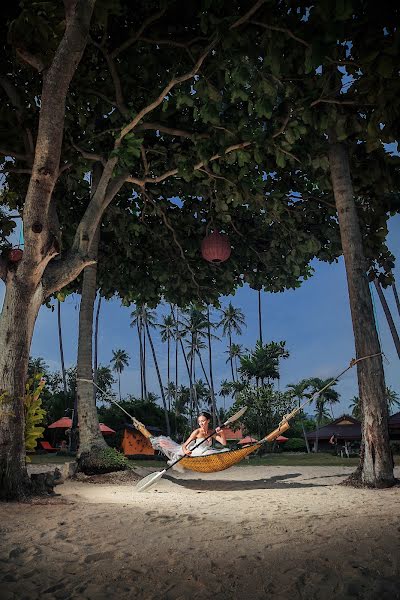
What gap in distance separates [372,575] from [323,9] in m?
4.04

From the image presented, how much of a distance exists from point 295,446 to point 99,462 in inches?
978

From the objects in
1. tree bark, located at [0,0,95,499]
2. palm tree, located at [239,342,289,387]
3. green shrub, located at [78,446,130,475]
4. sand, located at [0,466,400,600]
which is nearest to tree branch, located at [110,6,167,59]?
tree bark, located at [0,0,95,499]

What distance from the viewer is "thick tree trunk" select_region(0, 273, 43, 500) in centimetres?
494

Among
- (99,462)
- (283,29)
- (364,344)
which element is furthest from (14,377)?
(283,29)

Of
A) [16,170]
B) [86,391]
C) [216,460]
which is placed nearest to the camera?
[216,460]

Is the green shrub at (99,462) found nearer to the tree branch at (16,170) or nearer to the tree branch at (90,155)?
the tree branch at (16,170)

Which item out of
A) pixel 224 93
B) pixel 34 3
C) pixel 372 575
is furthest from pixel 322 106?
pixel 372 575

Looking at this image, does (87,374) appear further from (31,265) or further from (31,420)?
(31,265)

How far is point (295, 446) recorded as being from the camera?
30.2 metres

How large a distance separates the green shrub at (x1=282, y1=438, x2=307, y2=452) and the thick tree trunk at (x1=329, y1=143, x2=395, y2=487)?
26069 millimetres

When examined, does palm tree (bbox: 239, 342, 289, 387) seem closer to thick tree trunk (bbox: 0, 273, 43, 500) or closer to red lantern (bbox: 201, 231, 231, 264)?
red lantern (bbox: 201, 231, 231, 264)

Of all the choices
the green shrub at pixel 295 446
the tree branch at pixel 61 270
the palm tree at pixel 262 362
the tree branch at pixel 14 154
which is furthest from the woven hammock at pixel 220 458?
the palm tree at pixel 262 362

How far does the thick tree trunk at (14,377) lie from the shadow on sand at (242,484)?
10.0ft

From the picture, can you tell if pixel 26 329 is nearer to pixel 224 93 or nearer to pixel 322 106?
pixel 224 93
